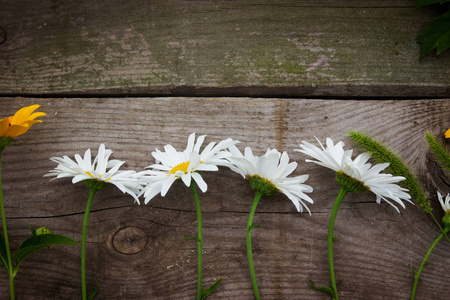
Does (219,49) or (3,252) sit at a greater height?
(219,49)

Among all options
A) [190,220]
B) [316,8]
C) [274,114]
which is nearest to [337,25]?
[316,8]

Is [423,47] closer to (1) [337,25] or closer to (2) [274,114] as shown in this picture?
(1) [337,25]

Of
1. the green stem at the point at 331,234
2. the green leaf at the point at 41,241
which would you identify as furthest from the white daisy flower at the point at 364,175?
the green leaf at the point at 41,241

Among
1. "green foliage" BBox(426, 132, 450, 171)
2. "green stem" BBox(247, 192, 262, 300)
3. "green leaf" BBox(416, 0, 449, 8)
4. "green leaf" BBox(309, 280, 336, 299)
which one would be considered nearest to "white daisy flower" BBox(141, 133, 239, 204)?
"green stem" BBox(247, 192, 262, 300)

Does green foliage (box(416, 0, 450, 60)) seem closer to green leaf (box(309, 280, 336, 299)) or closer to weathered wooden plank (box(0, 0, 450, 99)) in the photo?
weathered wooden plank (box(0, 0, 450, 99))

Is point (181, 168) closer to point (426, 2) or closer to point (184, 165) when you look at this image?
point (184, 165)

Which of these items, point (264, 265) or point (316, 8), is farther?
point (316, 8)

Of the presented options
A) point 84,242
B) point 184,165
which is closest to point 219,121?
point 184,165
